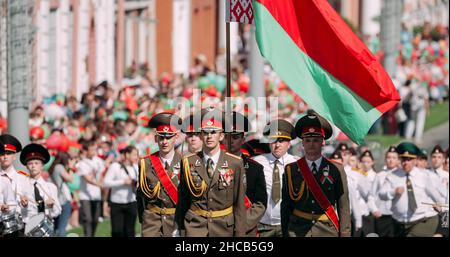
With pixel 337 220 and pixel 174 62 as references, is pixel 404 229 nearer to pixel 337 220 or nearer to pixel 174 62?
pixel 337 220

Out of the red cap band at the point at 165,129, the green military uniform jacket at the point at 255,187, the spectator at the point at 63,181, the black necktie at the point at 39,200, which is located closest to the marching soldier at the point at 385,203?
the spectator at the point at 63,181

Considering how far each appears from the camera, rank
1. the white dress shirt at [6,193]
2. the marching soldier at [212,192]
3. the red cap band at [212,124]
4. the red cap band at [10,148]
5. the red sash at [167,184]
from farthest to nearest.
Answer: the red cap band at [10,148] → the red sash at [167,184] → the white dress shirt at [6,193] → the red cap band at [212,124] → the marching soldier at [212,192]

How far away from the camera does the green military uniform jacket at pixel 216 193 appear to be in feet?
52.0

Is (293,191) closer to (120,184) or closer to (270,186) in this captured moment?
(270,186)

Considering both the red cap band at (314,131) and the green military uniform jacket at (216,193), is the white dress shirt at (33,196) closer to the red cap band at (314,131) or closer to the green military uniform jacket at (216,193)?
the green military uniform jacket at (216,193)

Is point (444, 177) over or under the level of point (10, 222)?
over

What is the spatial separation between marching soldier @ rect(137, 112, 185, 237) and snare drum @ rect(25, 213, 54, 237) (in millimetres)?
1253

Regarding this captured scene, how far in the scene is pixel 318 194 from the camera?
1620 centimetres

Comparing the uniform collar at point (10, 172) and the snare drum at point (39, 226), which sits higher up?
the uniform collar at point (10, 172)

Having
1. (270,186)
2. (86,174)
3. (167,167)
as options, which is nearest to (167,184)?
(167,167)

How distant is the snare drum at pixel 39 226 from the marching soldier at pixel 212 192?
219 cm

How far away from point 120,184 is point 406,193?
4.21m

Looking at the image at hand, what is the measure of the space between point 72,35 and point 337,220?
24.4 metres

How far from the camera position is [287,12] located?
1677 cm
